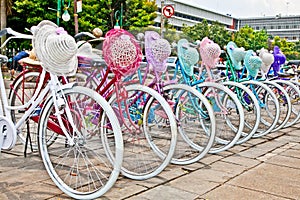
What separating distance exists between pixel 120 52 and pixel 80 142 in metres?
→ 0.77

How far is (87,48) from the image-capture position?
3.79m

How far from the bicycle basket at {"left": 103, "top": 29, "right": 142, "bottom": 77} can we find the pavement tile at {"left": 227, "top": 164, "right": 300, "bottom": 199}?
1306 millimetres

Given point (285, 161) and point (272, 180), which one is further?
point (285, 161)

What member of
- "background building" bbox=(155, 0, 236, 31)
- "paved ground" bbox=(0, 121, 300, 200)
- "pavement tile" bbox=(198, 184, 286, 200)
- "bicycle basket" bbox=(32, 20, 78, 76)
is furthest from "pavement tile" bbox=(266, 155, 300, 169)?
"background building" bbox=(155, 0, 236, 31)

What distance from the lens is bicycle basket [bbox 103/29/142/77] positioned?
3.11 meters

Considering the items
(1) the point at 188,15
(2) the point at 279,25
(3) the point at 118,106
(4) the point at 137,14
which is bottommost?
(3) the point at 118,106

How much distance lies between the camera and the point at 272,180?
138 inches

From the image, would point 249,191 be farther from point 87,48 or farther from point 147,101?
point 87,48

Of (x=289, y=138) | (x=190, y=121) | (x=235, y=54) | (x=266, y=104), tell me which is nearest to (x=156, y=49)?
(x=190, y=121)

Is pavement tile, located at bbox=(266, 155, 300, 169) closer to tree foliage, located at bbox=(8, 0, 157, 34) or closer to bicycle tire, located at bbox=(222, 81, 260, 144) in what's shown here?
bicycle tire, located at bbox=(222, 81, 260, 144)

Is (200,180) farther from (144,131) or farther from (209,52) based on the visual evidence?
(209,52)

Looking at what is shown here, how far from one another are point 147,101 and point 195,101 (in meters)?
0.59

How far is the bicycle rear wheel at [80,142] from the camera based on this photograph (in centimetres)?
272

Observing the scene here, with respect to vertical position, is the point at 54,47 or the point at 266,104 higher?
the point at 54,47
